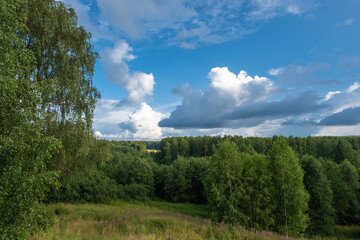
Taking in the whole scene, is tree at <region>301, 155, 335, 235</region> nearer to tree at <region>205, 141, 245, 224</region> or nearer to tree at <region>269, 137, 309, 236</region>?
tree at <region>269, 137, 309, 236</region>

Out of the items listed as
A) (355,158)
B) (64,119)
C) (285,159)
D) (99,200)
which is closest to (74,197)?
(99,200)

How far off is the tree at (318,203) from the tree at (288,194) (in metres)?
10.6

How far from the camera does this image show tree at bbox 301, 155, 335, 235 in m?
31.8

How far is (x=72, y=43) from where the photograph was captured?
52.0ft

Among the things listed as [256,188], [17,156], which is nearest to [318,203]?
[256,188]

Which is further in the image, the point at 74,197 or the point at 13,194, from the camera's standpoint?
the point at 74,197

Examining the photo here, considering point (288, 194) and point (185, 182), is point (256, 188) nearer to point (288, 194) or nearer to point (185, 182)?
point (288, 194)

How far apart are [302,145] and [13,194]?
98.0m

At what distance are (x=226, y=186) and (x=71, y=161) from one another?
57.0 ft

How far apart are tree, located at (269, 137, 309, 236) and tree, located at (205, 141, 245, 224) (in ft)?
15.1

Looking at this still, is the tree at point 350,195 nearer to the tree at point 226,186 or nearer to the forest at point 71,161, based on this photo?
the forest at point 71,161

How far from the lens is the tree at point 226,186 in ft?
75.9

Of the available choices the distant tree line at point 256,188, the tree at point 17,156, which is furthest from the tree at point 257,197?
the tree at point 17,156

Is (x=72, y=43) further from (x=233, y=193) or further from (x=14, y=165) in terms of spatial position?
(x=233, y=193)
